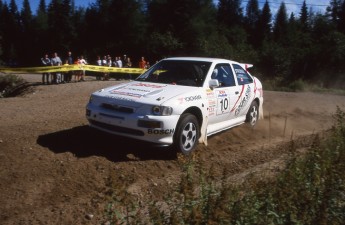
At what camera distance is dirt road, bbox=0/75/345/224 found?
4.53 metres

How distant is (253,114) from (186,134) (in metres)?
2.95

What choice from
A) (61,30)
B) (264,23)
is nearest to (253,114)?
(61,30)

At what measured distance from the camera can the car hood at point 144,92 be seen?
6.00 meters

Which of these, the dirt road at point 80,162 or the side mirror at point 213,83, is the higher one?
the side mirror at point 213,83

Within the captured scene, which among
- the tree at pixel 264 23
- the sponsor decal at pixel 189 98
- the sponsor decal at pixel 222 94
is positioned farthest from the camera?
the tree at pixel 264 23

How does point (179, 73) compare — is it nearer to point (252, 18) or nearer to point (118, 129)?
point (118, 129)

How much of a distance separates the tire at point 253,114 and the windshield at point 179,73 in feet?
6.21

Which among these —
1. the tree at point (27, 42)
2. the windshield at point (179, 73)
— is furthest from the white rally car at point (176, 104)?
the tree at point (27, 42)

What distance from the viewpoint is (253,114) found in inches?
344

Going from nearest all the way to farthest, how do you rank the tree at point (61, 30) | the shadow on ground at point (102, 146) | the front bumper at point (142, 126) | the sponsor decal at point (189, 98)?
the front bumper at point (142, 126) < the sponsor decal at point (189, 98) < the shadow on ground at point (102, 146) < the tree at point (61, 30)

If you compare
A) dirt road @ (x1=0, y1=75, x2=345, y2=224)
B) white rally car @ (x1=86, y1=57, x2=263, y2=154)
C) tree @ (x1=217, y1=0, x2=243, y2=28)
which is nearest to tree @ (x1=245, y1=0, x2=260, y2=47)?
tree @ (x1=217, y1=0, x2=243, y2=28)

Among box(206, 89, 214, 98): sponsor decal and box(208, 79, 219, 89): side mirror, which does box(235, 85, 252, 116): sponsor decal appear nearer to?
box(206, 89, 214, 98): sponsor decal

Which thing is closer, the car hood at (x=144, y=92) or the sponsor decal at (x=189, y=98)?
the car hood at (x=144, y=92)

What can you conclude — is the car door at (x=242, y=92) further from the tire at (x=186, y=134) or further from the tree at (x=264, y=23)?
the tree at (x=264, y=23)
